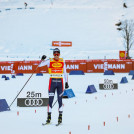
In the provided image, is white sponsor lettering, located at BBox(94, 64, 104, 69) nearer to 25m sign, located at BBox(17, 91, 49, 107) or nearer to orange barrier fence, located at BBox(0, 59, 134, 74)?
orange barrier fence, located at BBox(0, 59, 134, 74)

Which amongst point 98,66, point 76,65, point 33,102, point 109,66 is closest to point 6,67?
point 76,65

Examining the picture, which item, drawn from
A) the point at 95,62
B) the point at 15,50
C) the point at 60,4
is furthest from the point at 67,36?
the point at 95,62

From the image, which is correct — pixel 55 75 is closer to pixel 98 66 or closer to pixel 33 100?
pixel 33 100

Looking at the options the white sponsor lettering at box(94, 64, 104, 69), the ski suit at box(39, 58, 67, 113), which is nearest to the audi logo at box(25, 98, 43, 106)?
the ski suit at box(39, 58, 67, 113)

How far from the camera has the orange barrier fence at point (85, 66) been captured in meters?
39.0

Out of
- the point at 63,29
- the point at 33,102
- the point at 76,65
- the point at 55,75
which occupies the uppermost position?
the point at 63,29

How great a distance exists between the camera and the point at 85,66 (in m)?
40.1

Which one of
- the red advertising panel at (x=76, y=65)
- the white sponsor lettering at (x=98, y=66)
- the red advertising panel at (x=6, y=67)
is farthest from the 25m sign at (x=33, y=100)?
the red advertising panel at (x=6, y=67)

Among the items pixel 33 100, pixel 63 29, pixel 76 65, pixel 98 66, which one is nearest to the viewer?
pixel 33 100

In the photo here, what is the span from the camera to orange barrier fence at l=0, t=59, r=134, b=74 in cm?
3903

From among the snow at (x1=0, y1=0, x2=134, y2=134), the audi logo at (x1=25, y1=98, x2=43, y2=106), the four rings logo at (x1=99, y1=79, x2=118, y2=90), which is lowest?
the audi logo at (x1=25, y1=98, x2=43, y2=106)

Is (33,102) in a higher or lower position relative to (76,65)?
lower

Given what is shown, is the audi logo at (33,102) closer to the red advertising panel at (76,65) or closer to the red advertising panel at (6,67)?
the red advertising panel at (76,65)

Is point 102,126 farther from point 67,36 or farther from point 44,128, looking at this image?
point 67,36
